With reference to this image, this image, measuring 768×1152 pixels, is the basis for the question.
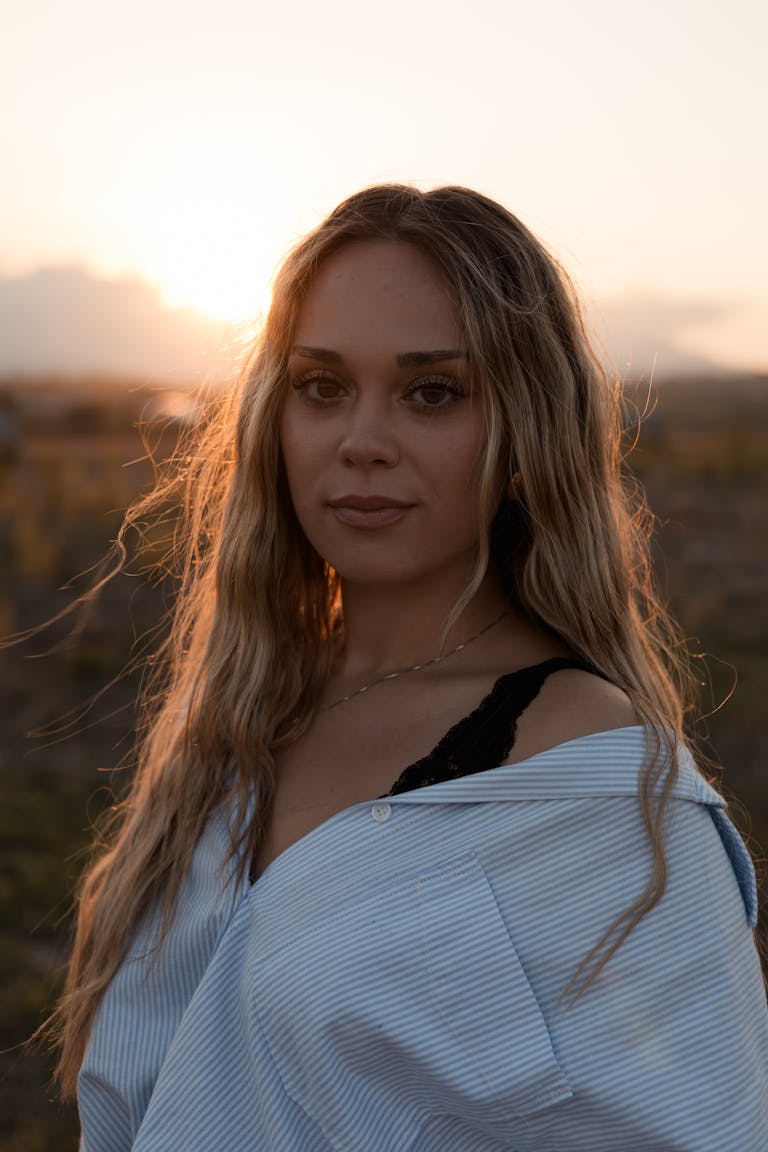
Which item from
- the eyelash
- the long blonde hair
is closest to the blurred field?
the long blonde hair

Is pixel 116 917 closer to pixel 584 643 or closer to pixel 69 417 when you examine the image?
pixel 584 643

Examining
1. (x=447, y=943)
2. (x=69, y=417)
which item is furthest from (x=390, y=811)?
(x=69, y=417)

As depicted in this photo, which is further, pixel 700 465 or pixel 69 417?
pixel 69 417

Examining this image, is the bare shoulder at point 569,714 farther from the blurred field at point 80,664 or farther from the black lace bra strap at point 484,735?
the blurred field at point 80,664

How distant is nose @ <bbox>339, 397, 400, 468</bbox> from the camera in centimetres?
181

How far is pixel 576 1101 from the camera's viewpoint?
57.1 inches

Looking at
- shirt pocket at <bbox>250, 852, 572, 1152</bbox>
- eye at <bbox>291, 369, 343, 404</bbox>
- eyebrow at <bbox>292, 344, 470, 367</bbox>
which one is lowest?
shirt pocket at <bbox>250, 852, 572, 1152</bbox>

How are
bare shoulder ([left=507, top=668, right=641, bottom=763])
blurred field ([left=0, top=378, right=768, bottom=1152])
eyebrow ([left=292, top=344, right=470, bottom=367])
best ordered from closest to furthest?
1. bare shoulder ([left=507, top=668, right=641, bottom=763])
2. eyebrow ([left=292, top=344, right=470, bottom=367])
3. blurred field ([left=0, top=378, right=768, bottom=1152])

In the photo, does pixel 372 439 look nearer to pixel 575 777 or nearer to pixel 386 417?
pixel 386 417

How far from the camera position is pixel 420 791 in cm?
160

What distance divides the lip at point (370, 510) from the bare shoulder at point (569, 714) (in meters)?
0.37

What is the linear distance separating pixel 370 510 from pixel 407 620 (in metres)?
0.28

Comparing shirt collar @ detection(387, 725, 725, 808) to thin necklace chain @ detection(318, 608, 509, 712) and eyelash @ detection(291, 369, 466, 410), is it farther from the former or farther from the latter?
eyelash @ detection(291, 369, 466, 410)

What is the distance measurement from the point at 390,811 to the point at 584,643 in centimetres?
48
